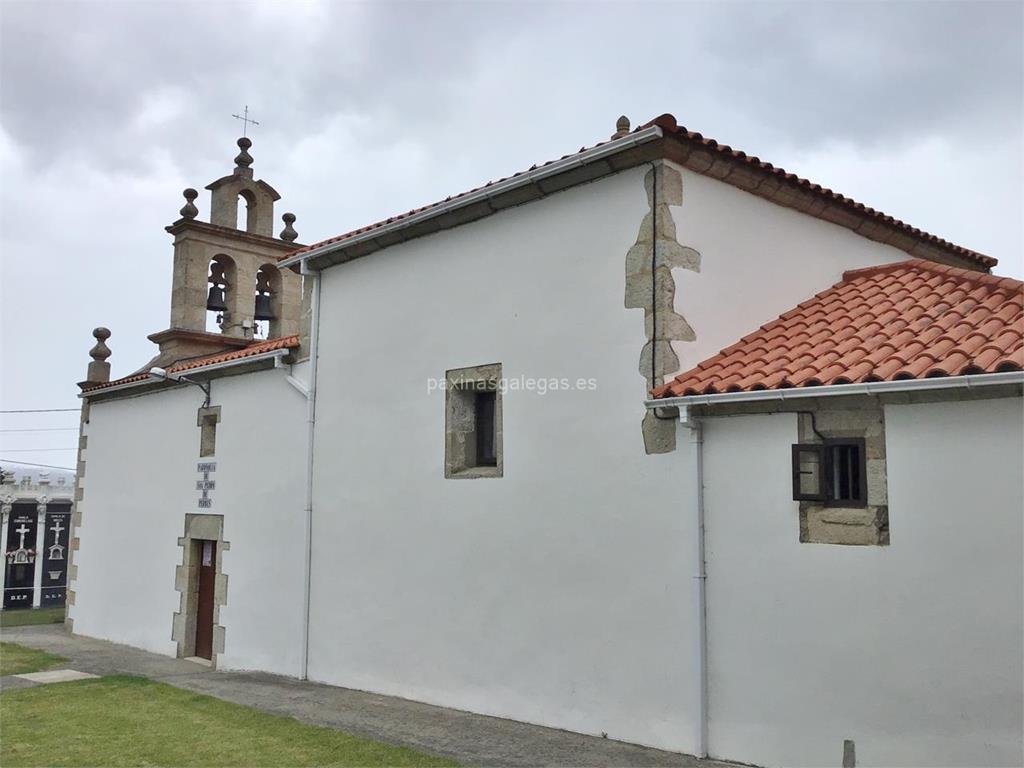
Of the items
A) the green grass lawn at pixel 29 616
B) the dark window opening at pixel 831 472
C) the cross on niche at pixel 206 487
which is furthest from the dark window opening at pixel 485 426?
the green grass lawn at pixel 29 616

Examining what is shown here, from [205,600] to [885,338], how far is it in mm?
9186

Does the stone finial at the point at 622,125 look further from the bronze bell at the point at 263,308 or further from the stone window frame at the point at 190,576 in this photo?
the bronze bell at the point at 263,308

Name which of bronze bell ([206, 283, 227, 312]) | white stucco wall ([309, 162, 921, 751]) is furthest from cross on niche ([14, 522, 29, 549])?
white stucco wall ([309, 162, 921, 751])

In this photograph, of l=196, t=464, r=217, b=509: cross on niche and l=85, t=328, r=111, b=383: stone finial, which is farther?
l=85, t=328, r=111, b=383: stone finial

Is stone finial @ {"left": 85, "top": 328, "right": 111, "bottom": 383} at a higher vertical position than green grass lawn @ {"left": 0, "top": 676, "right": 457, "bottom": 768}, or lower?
higher

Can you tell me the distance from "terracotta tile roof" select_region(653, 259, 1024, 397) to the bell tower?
30.2 feet

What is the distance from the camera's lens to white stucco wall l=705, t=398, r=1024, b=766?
4.94 m

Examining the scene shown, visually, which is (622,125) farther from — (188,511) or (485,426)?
(188,511)

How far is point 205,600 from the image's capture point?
11.5 metres

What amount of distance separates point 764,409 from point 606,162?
2422 mm

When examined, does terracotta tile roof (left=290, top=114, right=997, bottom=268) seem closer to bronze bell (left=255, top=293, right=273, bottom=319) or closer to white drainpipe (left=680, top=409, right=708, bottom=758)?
white drainpipe (left=680, top=409, right=708, bottom=758)

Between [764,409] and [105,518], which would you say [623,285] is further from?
[105,518]

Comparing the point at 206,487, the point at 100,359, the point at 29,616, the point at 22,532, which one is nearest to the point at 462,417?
the point at 206,487

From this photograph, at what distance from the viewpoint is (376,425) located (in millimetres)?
8898
